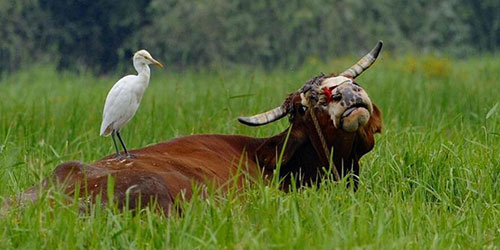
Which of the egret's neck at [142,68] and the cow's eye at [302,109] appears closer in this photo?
the egret's neck at [142,68]

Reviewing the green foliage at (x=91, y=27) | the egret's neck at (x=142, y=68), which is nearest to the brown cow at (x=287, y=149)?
the egret's neck at (x=142, y=68)

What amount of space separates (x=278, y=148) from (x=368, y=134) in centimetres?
58

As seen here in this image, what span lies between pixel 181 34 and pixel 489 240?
24528mm

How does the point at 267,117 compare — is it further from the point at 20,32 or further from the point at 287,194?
the point at 20,32

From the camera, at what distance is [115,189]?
5.38m

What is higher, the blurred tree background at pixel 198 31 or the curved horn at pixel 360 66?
the curved horn at pixel 360 66

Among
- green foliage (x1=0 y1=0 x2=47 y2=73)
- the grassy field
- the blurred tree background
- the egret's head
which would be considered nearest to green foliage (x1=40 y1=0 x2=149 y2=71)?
the blurred tree background

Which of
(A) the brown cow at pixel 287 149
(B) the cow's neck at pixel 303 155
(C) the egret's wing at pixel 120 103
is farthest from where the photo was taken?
(B) the cow's neck at pixel 303 155

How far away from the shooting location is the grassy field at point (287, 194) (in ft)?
15.4

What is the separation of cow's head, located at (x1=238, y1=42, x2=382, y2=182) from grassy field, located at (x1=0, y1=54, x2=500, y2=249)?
21cm

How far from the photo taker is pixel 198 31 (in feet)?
95.2

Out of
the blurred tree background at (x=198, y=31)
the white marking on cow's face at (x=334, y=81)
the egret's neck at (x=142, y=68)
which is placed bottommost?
the blurred tree background at (x=198, y=31)

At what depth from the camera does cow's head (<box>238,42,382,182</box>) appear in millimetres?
6148

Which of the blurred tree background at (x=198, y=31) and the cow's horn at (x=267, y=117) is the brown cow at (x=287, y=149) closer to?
the cow's horn at (x=267, y=117)
